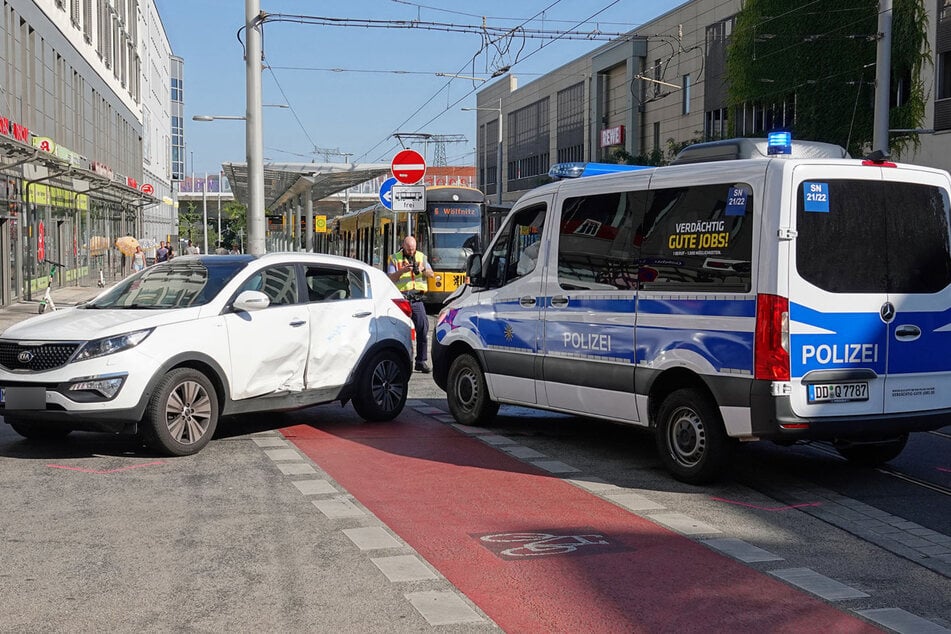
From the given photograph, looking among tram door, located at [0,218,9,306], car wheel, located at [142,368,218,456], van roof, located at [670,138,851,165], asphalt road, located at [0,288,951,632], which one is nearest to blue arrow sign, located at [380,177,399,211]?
van roof, located at [670,138,851,165]

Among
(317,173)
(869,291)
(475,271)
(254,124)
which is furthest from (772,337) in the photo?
(317,173)

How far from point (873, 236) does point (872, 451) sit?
2.03 metres

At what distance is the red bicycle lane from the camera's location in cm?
506

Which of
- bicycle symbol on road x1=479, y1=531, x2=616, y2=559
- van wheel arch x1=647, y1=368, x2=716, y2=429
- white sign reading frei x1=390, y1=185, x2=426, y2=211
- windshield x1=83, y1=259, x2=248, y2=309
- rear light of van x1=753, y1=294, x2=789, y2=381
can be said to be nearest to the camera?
bicycle symbol on road x1=479, y1=531, x2=616, y2=559

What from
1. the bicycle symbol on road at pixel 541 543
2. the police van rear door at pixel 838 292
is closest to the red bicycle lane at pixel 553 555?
the bicycle symbol on road at pixel 541 543

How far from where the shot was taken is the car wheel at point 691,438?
7.73 metres

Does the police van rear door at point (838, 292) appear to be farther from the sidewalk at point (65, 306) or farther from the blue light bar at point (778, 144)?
the sidewalk at point (65, 306)

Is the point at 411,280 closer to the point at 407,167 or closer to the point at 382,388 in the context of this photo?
the point at 407,167

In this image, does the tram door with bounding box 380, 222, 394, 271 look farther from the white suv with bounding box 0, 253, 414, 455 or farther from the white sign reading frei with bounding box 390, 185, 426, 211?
the white suv with bounding box 0, 253, 414, 455

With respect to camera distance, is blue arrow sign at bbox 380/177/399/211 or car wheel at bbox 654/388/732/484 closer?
car wheel at bbox 654/388/732/484

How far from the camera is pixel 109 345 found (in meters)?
8.51

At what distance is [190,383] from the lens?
29.2 ft

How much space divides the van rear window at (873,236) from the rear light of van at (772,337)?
289mm

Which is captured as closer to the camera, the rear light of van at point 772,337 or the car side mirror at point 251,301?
the rear light of van at point 772,337
